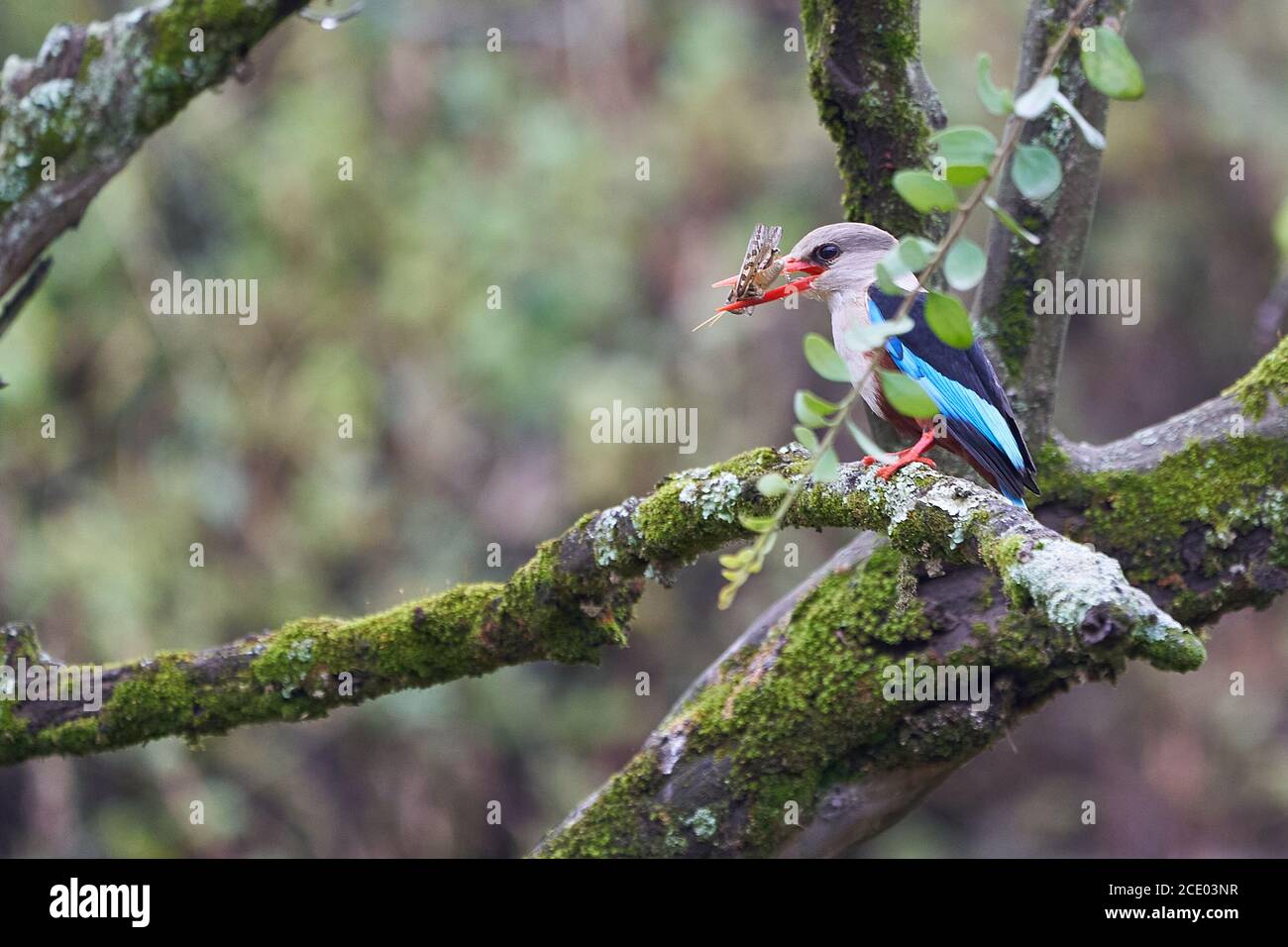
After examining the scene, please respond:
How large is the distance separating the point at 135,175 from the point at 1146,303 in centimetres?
720

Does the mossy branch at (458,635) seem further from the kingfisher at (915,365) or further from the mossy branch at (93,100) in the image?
the mossy branch at (93,100)

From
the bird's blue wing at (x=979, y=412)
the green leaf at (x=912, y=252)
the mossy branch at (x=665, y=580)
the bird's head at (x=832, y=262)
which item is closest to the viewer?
the green leaf at (x=912, y=252)

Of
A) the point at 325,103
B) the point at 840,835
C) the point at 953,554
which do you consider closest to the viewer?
the point at 953,554

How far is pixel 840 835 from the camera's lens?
3.23m

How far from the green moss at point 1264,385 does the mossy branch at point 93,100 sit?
2.58m

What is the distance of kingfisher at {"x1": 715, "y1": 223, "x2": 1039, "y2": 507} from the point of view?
10.4 feet

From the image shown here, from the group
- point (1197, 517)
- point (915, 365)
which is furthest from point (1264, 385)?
point (915, 365)

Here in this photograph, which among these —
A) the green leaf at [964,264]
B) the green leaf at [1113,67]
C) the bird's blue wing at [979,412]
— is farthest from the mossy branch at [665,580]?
the green leaf at [1113,67]

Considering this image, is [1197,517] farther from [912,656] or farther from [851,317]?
[851,317]

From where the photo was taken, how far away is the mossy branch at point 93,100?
3416 millimetres

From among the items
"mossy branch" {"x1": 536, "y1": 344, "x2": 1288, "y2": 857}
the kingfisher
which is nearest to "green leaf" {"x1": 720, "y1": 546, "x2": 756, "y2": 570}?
the kingfisher

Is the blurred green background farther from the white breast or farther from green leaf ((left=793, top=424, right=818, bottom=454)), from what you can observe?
green leaf ((left=793, top=424, right=818, bottom=454))
